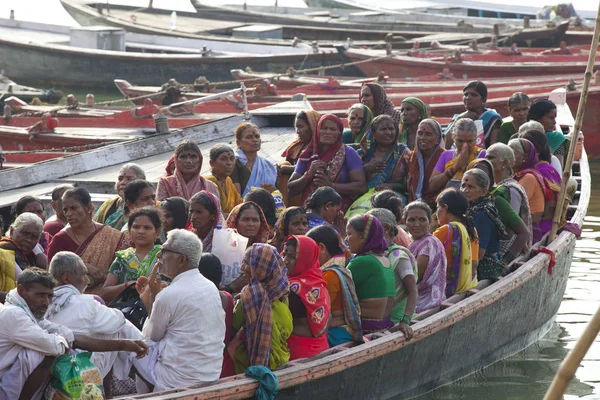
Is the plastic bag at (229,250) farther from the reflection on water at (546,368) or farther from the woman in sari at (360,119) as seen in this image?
the woman in sari at (360,119)

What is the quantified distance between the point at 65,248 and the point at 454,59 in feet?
53.1

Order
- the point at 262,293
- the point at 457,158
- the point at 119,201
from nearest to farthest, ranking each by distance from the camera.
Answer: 1. the point at 262,293
2. the point at 119,201
3. the point at 457,158

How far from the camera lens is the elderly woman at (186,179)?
23.4ft

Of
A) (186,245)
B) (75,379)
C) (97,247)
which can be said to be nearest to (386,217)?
(186,245)

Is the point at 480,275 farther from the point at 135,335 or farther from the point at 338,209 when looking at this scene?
the point at 135,335

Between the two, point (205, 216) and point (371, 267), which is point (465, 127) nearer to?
point (371, 267)

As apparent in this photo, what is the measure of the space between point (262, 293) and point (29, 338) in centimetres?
117

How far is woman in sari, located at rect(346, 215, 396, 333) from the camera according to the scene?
594cm

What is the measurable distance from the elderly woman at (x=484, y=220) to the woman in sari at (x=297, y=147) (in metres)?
1.42

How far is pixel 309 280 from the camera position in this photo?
18.3 feet

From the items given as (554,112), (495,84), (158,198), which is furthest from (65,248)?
(495,84)

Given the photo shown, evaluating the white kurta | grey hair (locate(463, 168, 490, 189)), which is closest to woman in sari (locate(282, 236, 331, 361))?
the white kurta

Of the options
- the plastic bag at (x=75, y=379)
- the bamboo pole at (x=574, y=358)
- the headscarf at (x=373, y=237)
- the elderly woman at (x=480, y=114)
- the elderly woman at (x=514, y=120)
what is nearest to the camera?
the bamboo pole at (x=574, y=358)

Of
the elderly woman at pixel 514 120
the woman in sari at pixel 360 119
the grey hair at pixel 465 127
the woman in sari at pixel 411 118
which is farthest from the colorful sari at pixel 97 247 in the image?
the elderly woman at pixel 514 120
